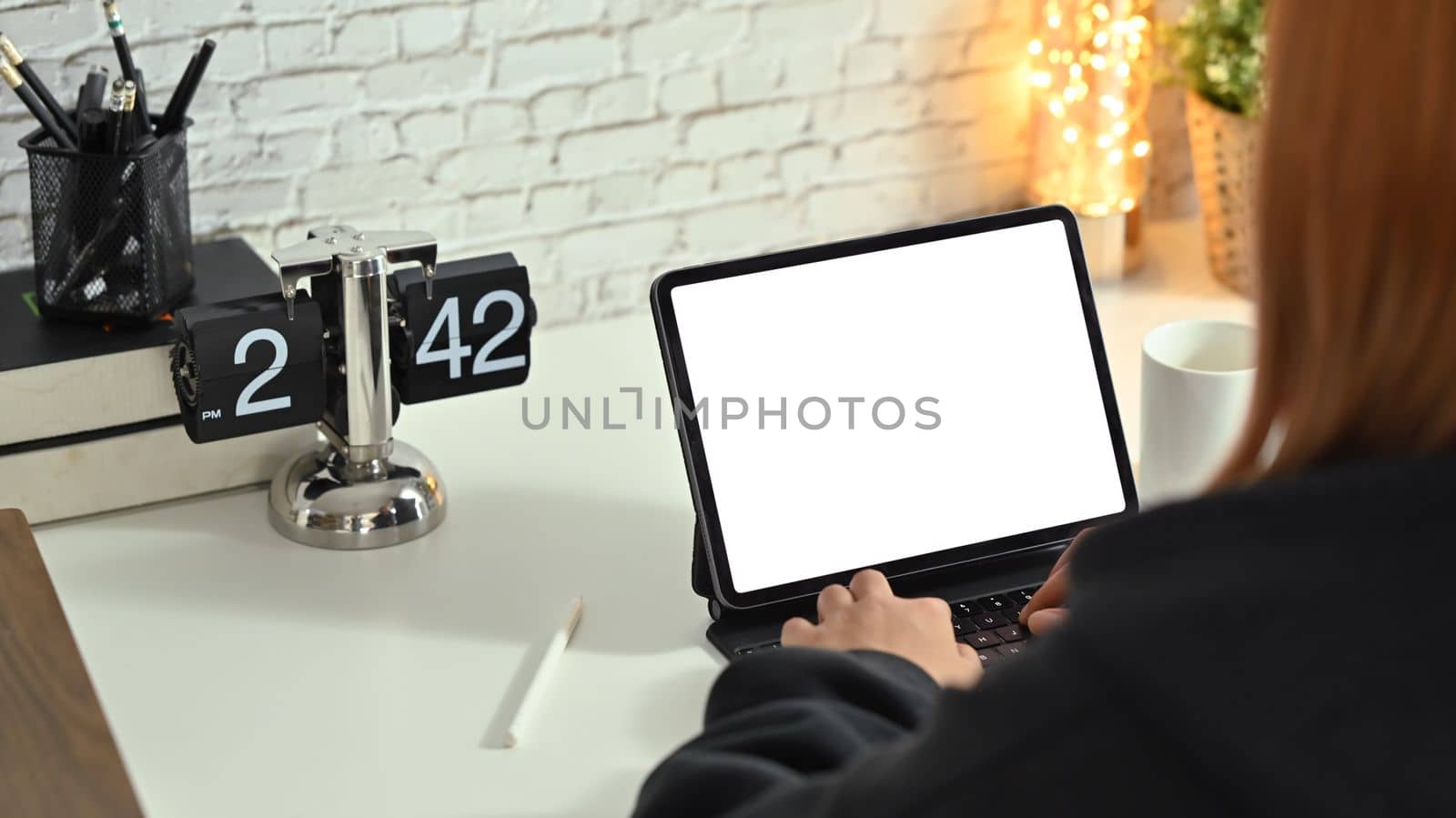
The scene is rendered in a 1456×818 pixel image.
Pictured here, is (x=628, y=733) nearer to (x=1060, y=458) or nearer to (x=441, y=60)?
(x=1060, y=458)

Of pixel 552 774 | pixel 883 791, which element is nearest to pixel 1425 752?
pixel 883 791

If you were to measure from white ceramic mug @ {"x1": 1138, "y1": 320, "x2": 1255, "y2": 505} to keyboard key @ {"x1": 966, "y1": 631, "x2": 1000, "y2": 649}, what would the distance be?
0.18 meters

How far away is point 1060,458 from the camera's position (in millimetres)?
1028

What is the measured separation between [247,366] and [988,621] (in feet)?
1.69

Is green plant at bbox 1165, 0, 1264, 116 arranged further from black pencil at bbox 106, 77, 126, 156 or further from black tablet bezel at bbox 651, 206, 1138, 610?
black pencil at bbox 106, 77, 126, 156

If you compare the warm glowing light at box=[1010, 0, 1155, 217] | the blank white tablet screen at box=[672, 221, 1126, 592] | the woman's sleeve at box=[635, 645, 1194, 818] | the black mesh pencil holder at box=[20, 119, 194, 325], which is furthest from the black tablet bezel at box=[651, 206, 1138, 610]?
the warm glowing light at box=[1010, 0, 1155, 217]

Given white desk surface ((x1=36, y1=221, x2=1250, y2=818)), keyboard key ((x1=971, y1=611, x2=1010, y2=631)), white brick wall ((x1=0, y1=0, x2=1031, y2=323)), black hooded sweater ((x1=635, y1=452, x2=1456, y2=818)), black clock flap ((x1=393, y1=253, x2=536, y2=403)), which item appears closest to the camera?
black hooded sweater ((x1=635, y1=452, x2=1456, y2=818))

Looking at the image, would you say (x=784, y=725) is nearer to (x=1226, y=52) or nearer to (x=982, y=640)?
(x=982, y=640)

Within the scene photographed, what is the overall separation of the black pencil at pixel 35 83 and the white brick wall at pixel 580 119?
195mm

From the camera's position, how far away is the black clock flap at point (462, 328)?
3.51 feet

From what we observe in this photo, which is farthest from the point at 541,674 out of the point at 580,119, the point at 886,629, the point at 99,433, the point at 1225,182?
the point at 1225,182

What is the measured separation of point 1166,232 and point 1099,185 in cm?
17

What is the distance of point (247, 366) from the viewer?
1.02 metres

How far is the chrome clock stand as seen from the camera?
3.41 feet
